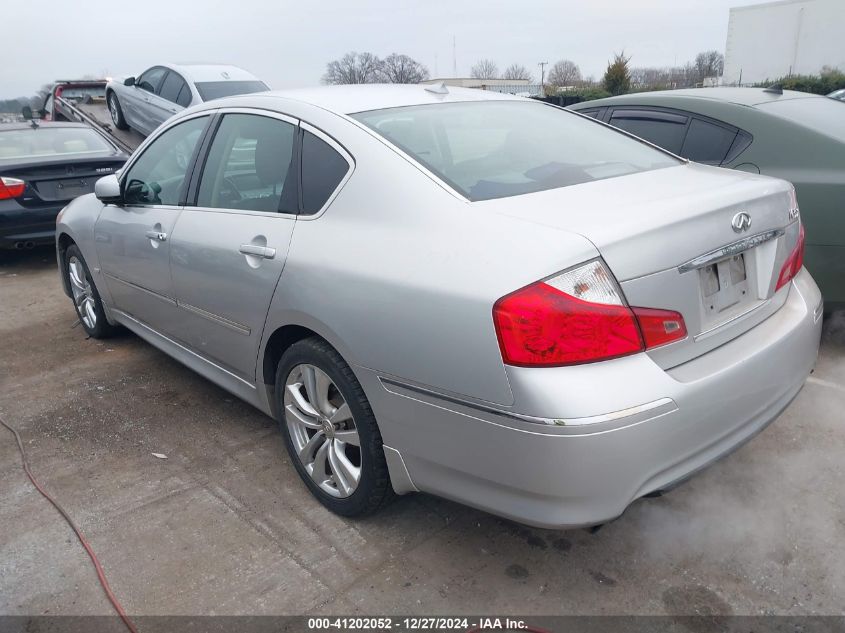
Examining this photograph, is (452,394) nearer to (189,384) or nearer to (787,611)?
(787,611)

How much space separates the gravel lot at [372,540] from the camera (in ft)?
7.68

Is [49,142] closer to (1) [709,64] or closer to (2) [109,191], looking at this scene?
(2) [109,191]

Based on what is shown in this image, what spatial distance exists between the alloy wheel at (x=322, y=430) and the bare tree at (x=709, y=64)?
66114 mm

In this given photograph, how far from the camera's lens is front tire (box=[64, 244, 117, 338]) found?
4.75 metres

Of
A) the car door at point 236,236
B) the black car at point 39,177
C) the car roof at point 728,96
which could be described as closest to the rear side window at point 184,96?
the black car at point 39,177

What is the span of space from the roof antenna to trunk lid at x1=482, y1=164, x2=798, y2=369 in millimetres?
1081

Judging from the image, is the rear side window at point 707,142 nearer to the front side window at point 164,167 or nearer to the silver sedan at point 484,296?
the silver sedan at point 484,296

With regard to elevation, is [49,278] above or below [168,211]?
below

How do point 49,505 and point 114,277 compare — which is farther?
point 114,277

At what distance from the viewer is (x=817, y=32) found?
51.4 meters

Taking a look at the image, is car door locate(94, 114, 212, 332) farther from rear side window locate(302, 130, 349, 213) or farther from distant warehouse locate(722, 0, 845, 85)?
distant warehouse locate(722, 0, 845, 85)

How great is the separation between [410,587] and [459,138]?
1.69 m

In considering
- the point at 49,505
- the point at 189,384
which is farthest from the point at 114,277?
the point at 49,505

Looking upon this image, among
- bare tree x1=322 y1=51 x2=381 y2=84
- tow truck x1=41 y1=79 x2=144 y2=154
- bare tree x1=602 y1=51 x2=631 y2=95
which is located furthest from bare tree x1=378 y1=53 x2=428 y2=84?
tow truck x1=41 y1=79 x2=144 y2=154
